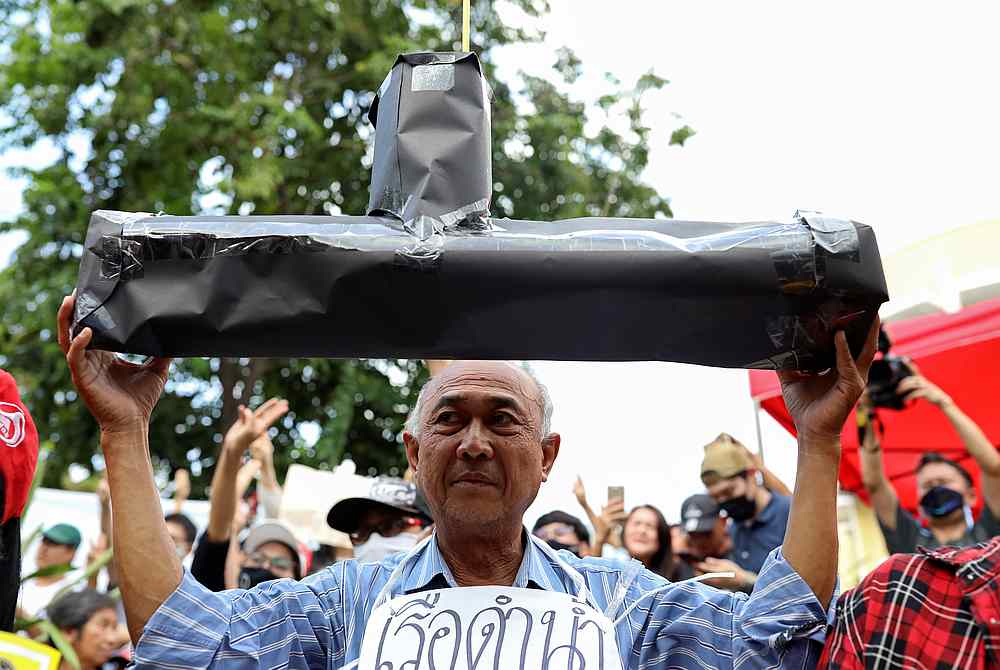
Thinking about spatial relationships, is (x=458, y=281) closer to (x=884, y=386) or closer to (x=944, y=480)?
(x=884, y=386)

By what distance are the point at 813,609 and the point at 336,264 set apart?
106 centimetres

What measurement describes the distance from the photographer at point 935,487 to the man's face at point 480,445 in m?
2.45

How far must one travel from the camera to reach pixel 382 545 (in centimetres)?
432

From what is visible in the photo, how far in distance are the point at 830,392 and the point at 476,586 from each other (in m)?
0.79

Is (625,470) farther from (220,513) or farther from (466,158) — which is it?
(466,158)

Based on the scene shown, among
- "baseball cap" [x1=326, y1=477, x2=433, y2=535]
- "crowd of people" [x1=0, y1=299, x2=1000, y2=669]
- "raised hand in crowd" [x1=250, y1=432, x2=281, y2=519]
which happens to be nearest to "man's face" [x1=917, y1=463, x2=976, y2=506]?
"baseball cap" [x1=326, y1=477, x2=433, y2=535]

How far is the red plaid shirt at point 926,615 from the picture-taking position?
171 cm

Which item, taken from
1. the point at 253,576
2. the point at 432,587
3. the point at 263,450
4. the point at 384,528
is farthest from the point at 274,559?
the point at 432,587

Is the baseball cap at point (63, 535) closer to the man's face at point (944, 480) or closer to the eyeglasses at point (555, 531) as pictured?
the eyeglasses at point (555, 531)

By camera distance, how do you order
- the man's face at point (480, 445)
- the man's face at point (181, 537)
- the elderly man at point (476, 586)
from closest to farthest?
the elderly man at point (476, 586) → the man's face at point (480, 445) → the man's face at point (181, 537)

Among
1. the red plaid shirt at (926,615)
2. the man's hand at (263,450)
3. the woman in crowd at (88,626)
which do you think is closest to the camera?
the red plaid shirt at (926,615)

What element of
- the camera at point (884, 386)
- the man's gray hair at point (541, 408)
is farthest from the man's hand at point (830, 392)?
the camera at point (884, 386)

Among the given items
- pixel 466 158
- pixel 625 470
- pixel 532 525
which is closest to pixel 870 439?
pixel 625 470

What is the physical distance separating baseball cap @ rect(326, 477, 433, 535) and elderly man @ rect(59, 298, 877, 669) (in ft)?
6.80
